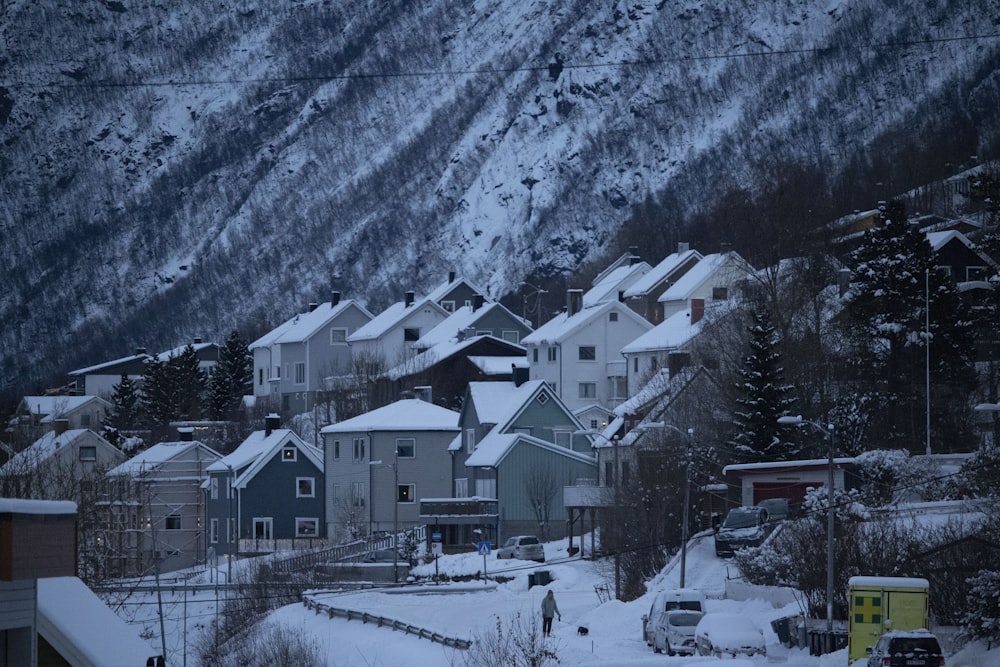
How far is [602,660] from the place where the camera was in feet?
142

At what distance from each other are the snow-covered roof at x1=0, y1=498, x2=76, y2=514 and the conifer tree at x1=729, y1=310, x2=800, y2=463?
51.0 metres

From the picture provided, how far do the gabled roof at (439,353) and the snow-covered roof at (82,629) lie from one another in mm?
93502

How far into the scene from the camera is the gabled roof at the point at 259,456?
94000 mm

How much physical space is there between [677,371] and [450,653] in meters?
43.0

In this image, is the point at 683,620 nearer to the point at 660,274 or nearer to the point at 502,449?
the point at 502,449

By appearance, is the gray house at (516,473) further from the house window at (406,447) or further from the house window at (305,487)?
the house window at (305,487)

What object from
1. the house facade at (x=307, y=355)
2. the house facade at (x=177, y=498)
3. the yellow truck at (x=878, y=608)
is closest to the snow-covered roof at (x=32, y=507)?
the yellow truck at (x=878, y=608)

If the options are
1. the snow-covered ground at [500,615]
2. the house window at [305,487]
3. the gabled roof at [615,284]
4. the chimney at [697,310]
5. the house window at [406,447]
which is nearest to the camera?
the snow-covered ground at [500,615]

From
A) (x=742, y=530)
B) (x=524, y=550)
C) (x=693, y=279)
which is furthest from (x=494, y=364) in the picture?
(x=742, y=530)

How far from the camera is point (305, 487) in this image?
95.9 m

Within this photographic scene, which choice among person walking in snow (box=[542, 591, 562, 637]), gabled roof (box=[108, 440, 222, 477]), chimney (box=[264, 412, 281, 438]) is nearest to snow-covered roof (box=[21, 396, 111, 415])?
gabled roof (box=[108, 440, 222, 477])

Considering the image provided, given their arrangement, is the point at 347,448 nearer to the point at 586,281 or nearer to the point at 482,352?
the point at 482,352

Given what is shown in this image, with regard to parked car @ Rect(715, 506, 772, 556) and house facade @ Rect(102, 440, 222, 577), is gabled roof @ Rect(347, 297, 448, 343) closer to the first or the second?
house facade @ Rect(102, 440, 222, 577)

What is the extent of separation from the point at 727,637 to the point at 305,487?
55261mm
